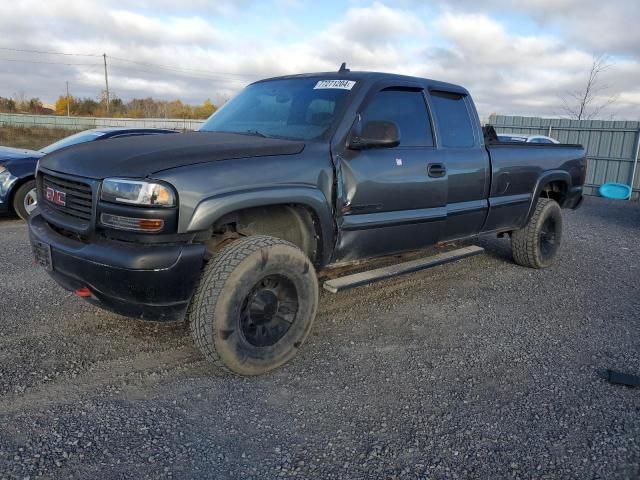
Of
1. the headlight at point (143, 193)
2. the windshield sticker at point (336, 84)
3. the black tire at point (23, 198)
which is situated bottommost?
the black tire at point (23, 198)

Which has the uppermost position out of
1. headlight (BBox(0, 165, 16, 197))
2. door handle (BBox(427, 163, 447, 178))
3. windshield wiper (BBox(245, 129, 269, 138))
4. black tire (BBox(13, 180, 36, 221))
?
windshield wiper (BBox(245, 129, 269, 138))

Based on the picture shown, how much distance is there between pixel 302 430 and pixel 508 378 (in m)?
1.45

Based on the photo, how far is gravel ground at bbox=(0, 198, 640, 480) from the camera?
2416 millimetres

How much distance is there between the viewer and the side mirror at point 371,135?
11.7ft

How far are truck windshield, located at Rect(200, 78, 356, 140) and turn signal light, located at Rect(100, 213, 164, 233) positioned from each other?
1272 millimetres

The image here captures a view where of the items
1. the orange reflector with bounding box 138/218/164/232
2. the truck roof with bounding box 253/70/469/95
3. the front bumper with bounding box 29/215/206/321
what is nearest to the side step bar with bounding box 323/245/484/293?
the front bumper with bounding box 29/215/206/321

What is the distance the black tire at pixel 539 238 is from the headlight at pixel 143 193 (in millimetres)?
4387

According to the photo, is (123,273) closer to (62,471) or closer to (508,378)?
(62,471)

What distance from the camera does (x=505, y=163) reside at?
5.07m

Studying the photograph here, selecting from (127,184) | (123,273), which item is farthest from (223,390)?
(127,184)

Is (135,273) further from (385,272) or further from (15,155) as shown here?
(15,155)

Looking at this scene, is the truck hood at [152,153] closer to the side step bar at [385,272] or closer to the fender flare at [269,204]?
the fender flare at [269,204]

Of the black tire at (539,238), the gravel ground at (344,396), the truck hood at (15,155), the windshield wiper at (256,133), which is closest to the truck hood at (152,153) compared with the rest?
the windshield wiper at (256,133)

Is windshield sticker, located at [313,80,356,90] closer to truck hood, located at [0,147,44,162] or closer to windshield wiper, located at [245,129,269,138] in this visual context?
windshield wiper, located at [245,129,269,138]
